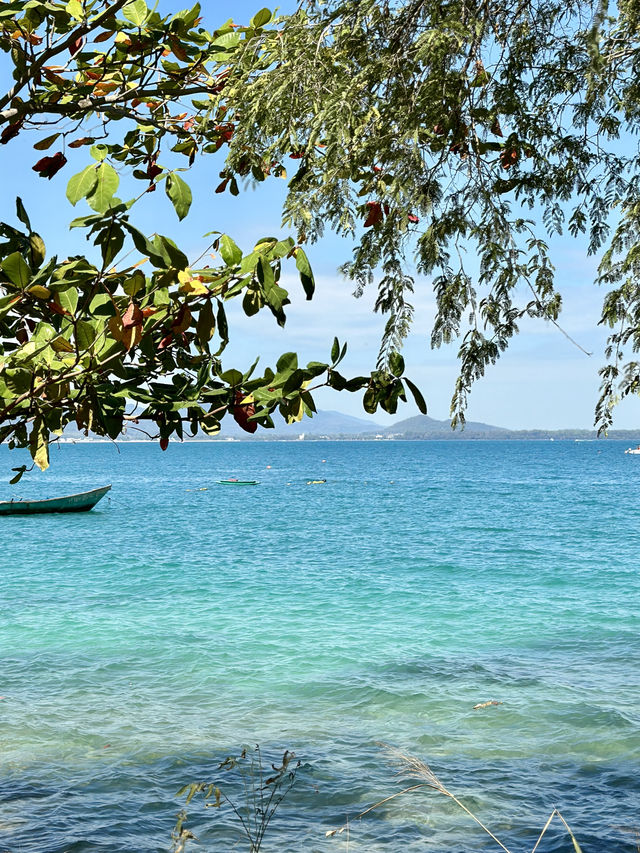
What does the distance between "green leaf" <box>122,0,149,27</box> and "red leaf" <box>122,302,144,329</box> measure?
187cm

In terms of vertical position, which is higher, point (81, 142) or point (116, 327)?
point (81, 142)

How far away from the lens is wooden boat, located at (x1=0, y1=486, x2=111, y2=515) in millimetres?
42438

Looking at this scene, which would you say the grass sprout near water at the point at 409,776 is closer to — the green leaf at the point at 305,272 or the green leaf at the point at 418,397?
the green leaf at the point at 418,397

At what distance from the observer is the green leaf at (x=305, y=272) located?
302 cm

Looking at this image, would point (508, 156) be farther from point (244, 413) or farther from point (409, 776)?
point (409, 776)

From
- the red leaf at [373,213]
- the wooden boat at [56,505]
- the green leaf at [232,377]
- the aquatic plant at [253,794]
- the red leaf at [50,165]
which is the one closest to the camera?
the green leaf at [232,377]

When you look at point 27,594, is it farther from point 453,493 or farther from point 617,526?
point 453,493

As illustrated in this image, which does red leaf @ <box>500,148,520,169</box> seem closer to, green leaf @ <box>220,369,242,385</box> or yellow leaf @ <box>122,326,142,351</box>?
green leaf @ <box>220,369,242,385</box>

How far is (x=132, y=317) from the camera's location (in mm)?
2752

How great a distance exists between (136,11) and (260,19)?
4.46 feet

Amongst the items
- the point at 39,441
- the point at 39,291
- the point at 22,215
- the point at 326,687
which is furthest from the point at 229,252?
the point at 326,687

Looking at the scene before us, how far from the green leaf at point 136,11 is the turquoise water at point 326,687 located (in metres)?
6.67

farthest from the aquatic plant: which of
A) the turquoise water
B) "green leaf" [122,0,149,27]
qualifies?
"green leaf" [122,0,149,27]

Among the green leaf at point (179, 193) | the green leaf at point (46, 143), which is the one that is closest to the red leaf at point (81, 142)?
the green leaf at point (46, 143)
